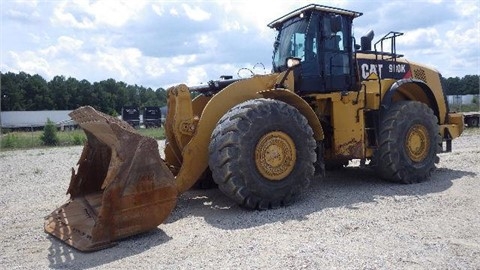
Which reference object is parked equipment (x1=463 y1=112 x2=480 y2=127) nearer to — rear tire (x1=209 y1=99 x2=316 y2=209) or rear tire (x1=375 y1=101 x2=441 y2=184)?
rear tire (x1=375 y1=101 x2=441 y2=184)

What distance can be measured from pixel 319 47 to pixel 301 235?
12.9 ft

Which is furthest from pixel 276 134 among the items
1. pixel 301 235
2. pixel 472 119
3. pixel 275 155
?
pixel 472 119

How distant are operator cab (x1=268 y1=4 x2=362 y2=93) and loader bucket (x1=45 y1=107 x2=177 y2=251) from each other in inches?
131

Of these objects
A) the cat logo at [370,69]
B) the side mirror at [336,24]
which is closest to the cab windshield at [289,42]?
the side mirror at [336,24]

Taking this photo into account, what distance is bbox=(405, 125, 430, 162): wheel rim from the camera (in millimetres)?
8273

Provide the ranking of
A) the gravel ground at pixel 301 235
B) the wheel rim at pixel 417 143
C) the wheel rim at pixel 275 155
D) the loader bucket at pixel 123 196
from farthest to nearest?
the wheel rim at pixel 417 143 → the wheel rim at pixel 275 155 → the loader bucket at pixel 123 196 → the gravel ground at pixel 301 235

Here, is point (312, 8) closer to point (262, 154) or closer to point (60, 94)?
point (262, 154)

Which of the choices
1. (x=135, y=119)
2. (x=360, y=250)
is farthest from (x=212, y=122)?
(x=135, y=119)

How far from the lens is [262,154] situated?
6410 mm

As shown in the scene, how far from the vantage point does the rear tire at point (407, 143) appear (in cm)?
795

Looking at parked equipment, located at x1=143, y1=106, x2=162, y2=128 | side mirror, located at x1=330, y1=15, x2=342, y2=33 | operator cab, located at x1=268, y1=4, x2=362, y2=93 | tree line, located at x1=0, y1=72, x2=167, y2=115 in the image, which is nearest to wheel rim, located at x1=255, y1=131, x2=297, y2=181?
operator cab, located at x1=268, y1=4, x2=362, y2=93

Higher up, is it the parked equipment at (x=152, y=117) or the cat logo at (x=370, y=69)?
the cat logo at (x=370, y=69)

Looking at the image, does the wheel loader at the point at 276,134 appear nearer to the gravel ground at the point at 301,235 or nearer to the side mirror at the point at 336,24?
the side mirror at the point at 336,24

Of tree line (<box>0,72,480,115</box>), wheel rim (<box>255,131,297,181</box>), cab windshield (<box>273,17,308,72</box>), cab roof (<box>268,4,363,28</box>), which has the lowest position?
wheel rim (<box>255,131,297,181</box>)
